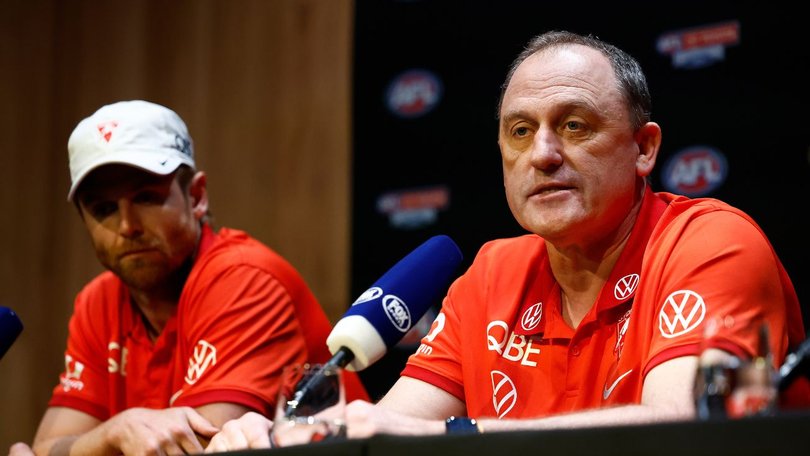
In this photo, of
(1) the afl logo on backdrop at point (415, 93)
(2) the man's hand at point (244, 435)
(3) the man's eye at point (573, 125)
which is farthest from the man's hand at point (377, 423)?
(1) the afl logo on backdrop at point (415, 93)

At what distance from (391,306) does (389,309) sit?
0.4 inches

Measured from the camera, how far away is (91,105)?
14.8ft

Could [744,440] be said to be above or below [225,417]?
above

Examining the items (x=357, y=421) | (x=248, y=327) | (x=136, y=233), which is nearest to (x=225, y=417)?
(x=248, y=327)

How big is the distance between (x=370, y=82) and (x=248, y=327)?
1420 millimetres

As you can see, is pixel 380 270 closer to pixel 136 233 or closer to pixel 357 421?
pixel 136 233

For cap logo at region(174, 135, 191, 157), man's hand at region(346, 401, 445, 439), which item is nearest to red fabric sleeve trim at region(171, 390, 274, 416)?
cap logo at region(174, 135, 191, 157)

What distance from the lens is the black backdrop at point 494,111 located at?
2.76 metres

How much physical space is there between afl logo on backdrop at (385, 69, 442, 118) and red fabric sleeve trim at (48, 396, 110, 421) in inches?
53.0

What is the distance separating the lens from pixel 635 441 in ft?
3.22

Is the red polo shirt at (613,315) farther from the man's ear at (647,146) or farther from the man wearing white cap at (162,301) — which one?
the man wearing white cap at (162,301)

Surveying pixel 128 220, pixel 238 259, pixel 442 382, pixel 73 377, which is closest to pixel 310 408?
pixel 442 382

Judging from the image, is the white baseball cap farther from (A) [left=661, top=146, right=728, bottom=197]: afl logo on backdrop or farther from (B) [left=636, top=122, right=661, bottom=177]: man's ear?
(A) [left=661, top=146, right=728, bottom=197]: afl logo on backdrop

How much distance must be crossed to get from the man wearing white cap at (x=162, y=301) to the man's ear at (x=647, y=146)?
0.84 m
